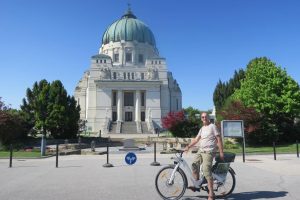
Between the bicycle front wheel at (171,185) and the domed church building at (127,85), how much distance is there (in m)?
68.2

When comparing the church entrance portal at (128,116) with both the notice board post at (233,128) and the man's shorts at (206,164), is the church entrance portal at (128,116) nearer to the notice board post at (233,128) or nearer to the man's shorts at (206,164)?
the notice board post at (233,128)

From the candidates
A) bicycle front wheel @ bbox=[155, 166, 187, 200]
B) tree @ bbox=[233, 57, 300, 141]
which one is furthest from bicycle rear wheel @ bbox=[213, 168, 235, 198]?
tree @ bbox=[233, 57, 300, 141]

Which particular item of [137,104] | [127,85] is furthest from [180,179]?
[137,104]

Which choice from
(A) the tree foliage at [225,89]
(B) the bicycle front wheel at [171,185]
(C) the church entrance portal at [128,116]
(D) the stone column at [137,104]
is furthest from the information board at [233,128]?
(C) the church entrance portal at [128,116]

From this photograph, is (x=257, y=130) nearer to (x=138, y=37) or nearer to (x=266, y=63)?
(x=266, y=63)

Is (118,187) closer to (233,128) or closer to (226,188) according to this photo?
(226,188)

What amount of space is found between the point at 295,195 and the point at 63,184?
6477 mm

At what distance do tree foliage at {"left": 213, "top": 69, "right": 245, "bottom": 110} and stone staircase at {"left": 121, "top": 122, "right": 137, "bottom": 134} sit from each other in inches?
748

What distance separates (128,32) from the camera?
95.5 m

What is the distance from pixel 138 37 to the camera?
96312mm

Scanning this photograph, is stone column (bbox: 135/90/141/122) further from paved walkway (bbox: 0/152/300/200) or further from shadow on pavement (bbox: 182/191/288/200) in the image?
shadow on pavement (bbox: 182/191/288/200)

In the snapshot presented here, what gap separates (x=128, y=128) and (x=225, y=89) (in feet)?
76.4

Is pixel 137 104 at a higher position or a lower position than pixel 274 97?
higher

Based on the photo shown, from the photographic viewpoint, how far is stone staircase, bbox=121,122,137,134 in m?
74.8
